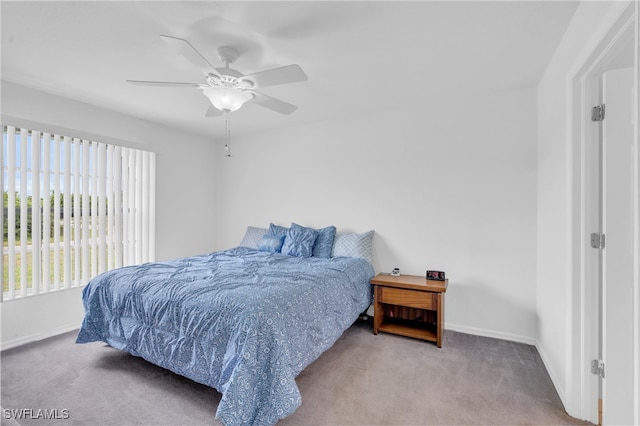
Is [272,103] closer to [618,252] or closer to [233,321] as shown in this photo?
[233,321]

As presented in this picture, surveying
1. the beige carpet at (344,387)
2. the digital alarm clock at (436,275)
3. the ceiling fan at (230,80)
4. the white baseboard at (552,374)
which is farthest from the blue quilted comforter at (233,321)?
the white baseboard at (552,374)

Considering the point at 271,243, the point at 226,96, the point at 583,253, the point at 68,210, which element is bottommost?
the point at 271,243

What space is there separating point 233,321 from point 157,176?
10.1ft

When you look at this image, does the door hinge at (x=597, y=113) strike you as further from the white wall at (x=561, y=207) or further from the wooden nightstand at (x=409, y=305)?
the wooden nightstand at (x=409, y=305)

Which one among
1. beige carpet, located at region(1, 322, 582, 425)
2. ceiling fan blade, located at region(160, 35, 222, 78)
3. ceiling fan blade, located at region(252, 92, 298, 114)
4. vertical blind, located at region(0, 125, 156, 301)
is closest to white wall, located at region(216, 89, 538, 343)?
beige carpet, located at region(1, 322, 582, 425)

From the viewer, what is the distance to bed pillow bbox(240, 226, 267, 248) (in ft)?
13.7

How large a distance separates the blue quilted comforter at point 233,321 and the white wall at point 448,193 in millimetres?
1022

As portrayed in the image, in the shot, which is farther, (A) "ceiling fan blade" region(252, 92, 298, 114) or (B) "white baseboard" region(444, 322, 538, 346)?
(B) "white baseboard" region(444, 322, 538, 346)

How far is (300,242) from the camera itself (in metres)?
3.58

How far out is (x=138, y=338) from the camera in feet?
7.03

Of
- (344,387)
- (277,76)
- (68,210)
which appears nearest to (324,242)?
(344,387)

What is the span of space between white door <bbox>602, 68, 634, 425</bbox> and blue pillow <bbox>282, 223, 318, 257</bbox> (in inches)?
102

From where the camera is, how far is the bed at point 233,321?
5.30 ft

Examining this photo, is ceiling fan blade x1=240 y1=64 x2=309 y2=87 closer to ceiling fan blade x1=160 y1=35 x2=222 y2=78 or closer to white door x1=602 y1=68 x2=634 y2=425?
ceiling fan blade x1=160 y1=35 x2=222 y2=78
